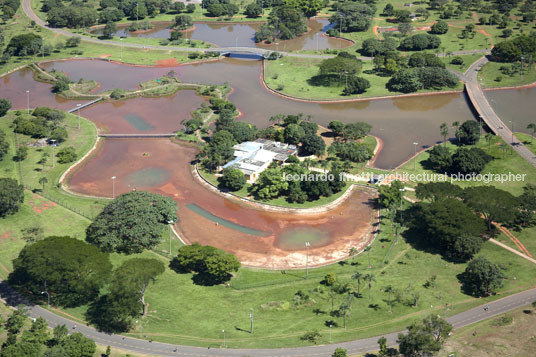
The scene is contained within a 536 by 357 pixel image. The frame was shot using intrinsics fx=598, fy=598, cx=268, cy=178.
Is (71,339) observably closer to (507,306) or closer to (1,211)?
(1,211)

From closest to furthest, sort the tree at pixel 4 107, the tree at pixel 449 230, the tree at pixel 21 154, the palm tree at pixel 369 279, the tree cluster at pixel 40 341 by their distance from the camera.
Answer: the tree cluster at pixel 40 341, the palm tree at pixel 369 279, the tree at pixel 449 230, the tree at pixel 21 154, the tree at pixel 4 107

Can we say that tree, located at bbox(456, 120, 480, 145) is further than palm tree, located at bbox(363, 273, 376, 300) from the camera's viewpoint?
Yes

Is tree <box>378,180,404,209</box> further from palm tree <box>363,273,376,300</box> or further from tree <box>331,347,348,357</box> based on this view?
tree <box>331,347,348,357</box>

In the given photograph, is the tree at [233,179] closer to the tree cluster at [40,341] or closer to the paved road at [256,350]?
the paved road at [256,350]

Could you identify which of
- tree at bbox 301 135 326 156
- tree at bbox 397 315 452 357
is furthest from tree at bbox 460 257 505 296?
tree at bbox 301 135 326 156

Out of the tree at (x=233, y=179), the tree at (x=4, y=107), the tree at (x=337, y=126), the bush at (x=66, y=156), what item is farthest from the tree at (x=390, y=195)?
the tree at (x=4, y=107)
